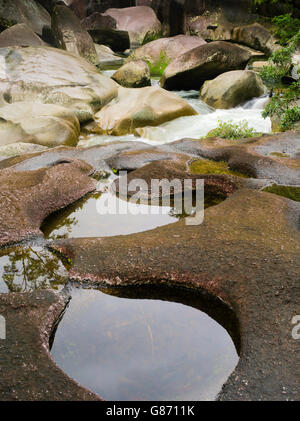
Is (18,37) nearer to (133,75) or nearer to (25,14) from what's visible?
(133,75)

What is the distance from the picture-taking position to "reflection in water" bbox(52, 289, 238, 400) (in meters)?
2.63

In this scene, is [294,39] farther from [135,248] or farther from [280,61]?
[135,248]

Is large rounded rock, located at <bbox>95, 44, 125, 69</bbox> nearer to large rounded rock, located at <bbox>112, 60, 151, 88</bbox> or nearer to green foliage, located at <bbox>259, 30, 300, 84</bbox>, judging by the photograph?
large rounded rock, located at <bbox>112, 60, 151, 88</bbox>

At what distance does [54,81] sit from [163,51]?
997 centimetres

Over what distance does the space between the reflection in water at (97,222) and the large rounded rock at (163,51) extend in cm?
1682

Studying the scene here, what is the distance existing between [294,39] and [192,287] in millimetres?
7095

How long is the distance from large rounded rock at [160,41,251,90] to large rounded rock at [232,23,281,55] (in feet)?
31.4

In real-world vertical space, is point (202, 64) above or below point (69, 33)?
below

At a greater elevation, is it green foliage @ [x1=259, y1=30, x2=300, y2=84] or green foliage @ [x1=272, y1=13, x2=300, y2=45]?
green foliage @ [x1=272, y1=13, x2=300, y2=45]

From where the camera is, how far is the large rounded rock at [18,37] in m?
17.4

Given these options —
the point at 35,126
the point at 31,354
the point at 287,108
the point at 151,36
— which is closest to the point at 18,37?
the point at 35,126

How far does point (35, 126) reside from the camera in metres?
9.38

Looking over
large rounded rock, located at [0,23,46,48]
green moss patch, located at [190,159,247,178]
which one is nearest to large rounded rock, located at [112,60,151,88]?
large rounded rock, located at [0,23,46,48]

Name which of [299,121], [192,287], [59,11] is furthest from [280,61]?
[59,11]
